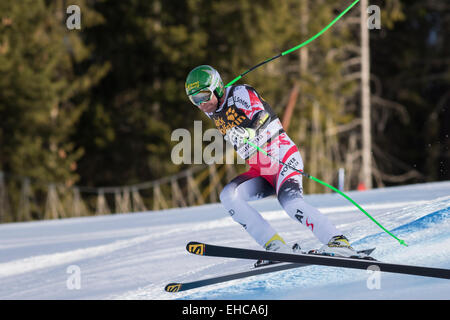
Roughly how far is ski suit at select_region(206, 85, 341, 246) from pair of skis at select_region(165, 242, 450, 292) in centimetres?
20

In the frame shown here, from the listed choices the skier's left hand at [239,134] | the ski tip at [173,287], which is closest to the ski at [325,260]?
the ski tip at [173,287]

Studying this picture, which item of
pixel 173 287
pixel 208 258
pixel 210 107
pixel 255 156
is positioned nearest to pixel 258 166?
pixel 255 156

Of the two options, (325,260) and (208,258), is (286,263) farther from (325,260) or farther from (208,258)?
(208,258)

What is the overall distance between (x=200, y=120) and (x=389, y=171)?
26.0 feet

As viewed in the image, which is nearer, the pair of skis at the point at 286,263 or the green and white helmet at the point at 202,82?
the pair of skis at the point at 286,263

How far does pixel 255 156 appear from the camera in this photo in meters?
4.61

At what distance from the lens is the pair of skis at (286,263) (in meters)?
4.06

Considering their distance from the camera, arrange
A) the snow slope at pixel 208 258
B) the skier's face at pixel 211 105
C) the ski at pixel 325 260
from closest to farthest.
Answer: the ski at pixel 325 260 → the snow slope at pixel 208 258 → the skier's face at pixel 211 105

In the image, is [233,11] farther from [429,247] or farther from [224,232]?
[429,247]

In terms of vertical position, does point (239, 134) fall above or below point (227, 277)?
above

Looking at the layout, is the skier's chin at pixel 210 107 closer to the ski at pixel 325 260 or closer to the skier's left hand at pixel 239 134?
the skier's left hand at pixel 239 134

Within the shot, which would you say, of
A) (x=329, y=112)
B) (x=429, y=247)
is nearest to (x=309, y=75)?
(x=329, y=112)

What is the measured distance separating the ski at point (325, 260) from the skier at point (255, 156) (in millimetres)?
135

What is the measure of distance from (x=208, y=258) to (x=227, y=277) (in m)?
1.48
